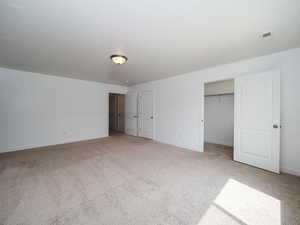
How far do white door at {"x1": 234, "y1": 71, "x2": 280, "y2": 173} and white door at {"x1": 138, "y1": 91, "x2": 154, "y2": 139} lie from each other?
3.01 metres

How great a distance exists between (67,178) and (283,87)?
452 centimetres

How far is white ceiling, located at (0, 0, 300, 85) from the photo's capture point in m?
1.41

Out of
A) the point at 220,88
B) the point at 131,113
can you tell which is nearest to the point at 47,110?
the point at 131,113

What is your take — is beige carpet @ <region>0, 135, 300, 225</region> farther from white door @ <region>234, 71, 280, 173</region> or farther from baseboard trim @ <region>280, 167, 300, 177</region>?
white door @ <region>234, 71, 280, 173</region>

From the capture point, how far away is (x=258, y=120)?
2.61 metres

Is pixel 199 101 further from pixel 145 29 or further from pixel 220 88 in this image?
pixel 145 29

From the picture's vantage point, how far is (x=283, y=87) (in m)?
2.46

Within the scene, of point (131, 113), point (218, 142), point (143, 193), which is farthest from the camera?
point (131, 113)

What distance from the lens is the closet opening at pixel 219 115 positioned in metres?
4.20

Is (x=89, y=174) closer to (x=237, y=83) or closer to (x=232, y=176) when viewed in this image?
(x=232, y=176)

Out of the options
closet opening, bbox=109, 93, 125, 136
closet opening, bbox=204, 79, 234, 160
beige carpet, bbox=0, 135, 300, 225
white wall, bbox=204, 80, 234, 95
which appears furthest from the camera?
closet opening, bbox=109, 93, 125, 136

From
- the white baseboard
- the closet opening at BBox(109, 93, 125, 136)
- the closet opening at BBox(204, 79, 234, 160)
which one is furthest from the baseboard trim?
the closet opening at BBox(109, 93, 125, 136)

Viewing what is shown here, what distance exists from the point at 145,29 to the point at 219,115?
4080mm

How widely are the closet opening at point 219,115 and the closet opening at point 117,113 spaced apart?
451 centimetres
